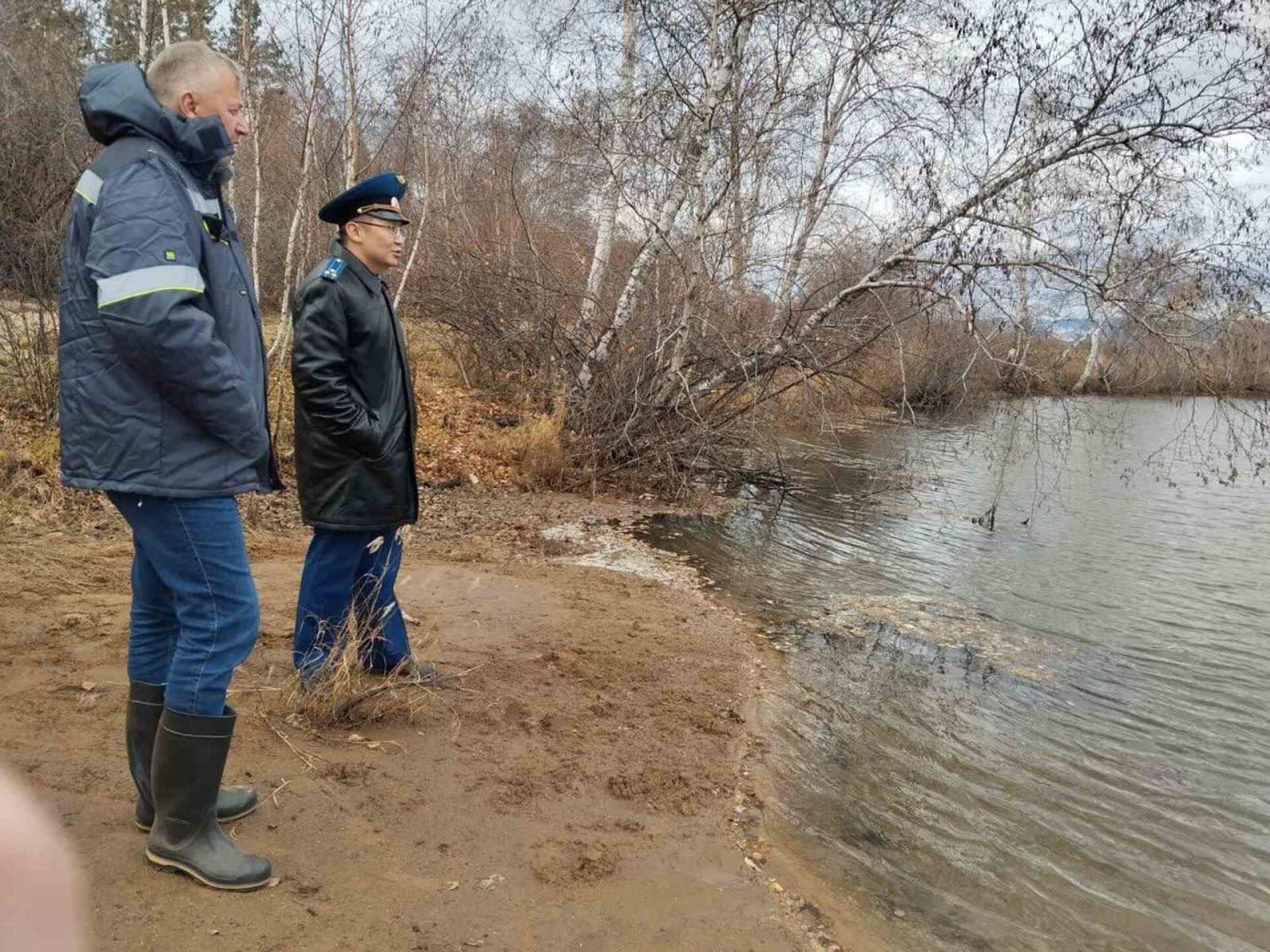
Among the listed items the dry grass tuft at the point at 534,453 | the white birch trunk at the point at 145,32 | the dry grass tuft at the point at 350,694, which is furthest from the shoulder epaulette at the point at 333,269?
the dry grass tuft at the point at 534,453

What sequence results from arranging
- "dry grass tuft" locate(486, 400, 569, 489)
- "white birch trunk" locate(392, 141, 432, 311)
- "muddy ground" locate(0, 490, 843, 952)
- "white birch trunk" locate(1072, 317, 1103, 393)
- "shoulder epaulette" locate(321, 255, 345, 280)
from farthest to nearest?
"white birch trunk" locate(1072, 317, 1103, 393) → "white birch trunk" locate(392, 141, 432, 311) → "dry grass tuft" locate(486, 400, 569, 489) → "shoulder epaulette" locate(321, 255, 345, 280) → "muddy ground" locate(0, 490, 843, 952)

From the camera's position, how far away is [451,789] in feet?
11.0

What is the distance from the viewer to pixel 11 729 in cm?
325

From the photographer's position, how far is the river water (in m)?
3.60

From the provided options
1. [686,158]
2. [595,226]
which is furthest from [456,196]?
[686,158]

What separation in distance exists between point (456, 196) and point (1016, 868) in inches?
480

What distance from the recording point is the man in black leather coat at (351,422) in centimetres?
340

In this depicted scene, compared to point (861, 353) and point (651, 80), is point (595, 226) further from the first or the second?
point (861, 353)

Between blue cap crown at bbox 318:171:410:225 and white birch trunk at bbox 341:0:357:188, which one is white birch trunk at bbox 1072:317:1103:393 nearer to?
white birch trunk at bbox 341:0:357:188

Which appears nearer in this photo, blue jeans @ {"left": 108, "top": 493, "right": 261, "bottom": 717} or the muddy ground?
blue jeans @ {"left": 108, "top": 493, "right": 261, "bottom": 717}

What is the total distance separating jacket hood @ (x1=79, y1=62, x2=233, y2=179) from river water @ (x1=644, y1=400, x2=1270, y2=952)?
10.4ft

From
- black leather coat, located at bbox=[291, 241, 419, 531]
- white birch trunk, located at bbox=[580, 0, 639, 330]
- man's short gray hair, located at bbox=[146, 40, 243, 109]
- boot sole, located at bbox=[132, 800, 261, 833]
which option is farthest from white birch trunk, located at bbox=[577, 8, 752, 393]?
boot sole, located at bbox=[132, 800, 261, 833]

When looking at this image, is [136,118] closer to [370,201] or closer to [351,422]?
[370,201]

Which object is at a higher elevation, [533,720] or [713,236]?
[713,236]
